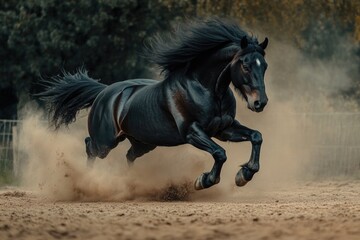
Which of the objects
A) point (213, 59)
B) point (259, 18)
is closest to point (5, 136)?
point (259, 18)

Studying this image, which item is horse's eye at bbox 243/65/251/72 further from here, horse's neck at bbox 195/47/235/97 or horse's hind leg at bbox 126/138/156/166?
horse's hind leg at bbox 126/138/156/166

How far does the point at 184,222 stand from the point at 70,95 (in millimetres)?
6869

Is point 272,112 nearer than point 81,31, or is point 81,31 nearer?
point 272,112

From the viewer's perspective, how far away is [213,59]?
13.1m

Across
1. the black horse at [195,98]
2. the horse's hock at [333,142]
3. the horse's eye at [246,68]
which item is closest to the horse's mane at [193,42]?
the black horse at [195,98]

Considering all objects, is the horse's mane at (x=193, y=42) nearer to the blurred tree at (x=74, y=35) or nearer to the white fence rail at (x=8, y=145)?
the white fence rail at (x=8, y=145)

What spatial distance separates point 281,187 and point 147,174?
14.3 ft

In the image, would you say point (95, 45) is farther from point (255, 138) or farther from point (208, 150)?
point (255, 138)

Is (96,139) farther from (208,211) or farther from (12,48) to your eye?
(12,48)

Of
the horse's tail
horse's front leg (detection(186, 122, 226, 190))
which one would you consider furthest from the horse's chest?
the horse's tail

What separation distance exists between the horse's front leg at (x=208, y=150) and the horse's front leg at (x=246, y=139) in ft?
0.77

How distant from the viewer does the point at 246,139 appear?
12.9m

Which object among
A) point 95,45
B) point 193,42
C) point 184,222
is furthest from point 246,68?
point 95,45

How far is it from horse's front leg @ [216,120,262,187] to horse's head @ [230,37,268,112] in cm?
48
